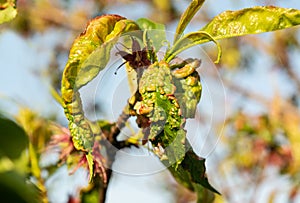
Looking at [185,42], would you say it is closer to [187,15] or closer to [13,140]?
[187,15]

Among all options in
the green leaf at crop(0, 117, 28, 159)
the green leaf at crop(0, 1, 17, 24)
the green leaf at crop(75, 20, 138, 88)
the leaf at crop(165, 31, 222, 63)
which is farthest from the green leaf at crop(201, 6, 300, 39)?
the green leaf at crop(0, 117, 28, 159)

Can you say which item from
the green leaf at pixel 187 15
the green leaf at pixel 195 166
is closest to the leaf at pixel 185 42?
the green leaf at pixel 187 15

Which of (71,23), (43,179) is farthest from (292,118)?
(43,179)

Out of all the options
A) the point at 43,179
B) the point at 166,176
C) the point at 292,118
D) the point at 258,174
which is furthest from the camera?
the point at 166,176

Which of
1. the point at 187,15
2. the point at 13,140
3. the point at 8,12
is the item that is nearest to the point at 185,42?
the point at 187,15

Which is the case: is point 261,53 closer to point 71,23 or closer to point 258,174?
point 71,23
